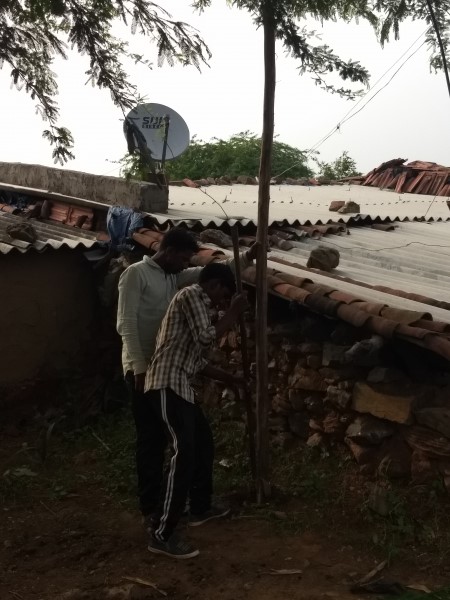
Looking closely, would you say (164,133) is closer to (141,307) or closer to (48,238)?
(48,238)

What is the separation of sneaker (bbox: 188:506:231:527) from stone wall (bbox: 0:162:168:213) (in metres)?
3.68

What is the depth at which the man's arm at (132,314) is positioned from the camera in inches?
162

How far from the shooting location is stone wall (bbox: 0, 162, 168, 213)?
738 cm

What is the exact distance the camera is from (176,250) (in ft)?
13.7

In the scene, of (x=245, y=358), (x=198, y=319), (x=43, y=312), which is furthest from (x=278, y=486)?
(x=43, y=312)

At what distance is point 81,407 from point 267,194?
3212 mm

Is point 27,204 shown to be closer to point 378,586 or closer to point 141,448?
point 141,448

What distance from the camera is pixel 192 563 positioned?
4.00 m

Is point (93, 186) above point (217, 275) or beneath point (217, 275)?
above

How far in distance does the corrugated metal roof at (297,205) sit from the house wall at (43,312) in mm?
1045

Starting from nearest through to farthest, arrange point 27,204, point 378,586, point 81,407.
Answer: point 378,586
point 81,407
point 27,204

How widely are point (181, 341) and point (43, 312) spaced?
3.21m

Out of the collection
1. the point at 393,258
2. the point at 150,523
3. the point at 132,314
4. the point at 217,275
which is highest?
the point at 217,275

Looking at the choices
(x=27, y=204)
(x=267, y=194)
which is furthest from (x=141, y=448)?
(x=27, y=204)
